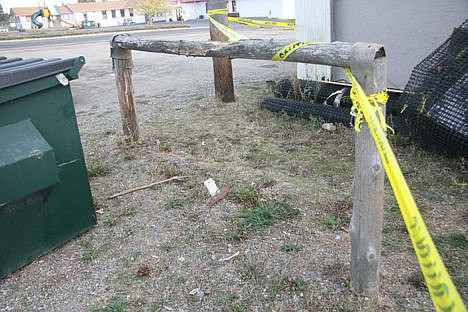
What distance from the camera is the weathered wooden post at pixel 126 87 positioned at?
5.00 m

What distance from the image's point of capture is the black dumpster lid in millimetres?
2811

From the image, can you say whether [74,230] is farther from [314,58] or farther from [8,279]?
[314,58]

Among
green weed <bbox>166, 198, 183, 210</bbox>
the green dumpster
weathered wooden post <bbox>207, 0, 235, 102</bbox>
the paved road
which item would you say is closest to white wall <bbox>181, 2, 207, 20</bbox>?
the paved road

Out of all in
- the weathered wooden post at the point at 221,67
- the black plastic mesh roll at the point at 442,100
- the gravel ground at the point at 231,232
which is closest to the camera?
the gravel ground at the point at 231,232

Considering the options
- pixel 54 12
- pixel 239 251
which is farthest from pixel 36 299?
pixel 54 12

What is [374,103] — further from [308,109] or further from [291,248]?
[308,109]

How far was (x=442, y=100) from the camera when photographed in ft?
14.0

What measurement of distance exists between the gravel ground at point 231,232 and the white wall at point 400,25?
1960 mm

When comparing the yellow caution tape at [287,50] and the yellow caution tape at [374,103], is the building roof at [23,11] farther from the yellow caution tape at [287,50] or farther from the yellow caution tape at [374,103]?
the yellow caution tape at [374,103]

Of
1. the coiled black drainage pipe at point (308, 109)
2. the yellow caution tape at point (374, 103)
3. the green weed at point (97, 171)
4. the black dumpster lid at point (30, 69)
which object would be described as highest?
the black dumpster lid at point (30, 69)

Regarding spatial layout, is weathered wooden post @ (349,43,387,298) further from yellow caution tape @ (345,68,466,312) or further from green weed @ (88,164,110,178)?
green weed @ (88,164,110,178)

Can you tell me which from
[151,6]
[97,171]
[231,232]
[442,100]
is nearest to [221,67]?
[97,171]

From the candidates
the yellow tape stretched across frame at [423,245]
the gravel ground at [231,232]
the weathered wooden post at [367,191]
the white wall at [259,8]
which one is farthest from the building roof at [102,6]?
the yellow tape stretched across frame at [423,245]

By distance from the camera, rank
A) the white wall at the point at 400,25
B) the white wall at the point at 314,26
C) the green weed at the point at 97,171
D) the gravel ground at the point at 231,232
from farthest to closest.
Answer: the white wall at the point at 314,26 < the white wall at the point at 400,25 < the green weed at the point at 97,171 < the gravel ground at the point at 231,232
